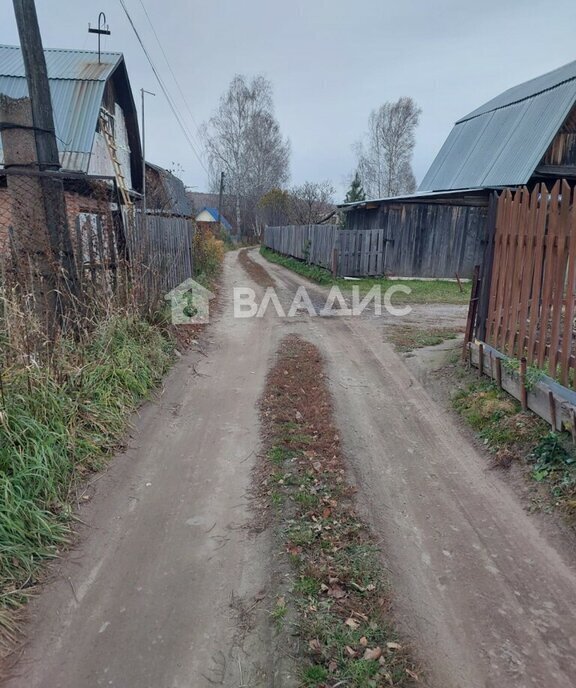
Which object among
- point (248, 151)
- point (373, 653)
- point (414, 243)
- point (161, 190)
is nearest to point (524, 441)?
point (373, 653)

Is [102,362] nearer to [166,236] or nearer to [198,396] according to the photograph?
[198,396]

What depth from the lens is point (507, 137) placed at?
668 inches

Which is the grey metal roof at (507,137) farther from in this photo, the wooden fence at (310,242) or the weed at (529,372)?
the weed at (529,372)

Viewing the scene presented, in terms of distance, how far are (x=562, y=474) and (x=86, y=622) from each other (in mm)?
3269

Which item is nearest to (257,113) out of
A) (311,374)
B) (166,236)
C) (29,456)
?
(166,236)

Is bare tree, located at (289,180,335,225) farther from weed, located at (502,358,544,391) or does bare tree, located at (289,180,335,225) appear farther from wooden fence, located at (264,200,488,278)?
weed, located at (502,358,544,391)

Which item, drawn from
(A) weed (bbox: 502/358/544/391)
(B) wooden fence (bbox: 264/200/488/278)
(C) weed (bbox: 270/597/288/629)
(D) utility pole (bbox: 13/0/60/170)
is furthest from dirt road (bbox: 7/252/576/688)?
(B) wooden fence (bbox: 264/200/488/278)

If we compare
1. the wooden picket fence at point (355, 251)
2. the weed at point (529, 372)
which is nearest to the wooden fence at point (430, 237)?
the wooden picket fence at point (355, 251)

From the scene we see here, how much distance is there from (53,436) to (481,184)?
17219 mm

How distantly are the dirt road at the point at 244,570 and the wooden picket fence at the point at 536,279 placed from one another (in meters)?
1.09

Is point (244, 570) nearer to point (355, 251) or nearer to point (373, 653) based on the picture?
point (373, 653)

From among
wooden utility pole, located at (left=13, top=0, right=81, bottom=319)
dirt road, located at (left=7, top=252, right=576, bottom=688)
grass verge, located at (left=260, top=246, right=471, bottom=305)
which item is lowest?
dirt road, located at (left=7, top=252, right=576, bottom=688)

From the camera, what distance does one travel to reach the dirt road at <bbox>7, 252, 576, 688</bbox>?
6.98ft

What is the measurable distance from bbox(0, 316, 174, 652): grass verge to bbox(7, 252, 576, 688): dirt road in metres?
0.18
